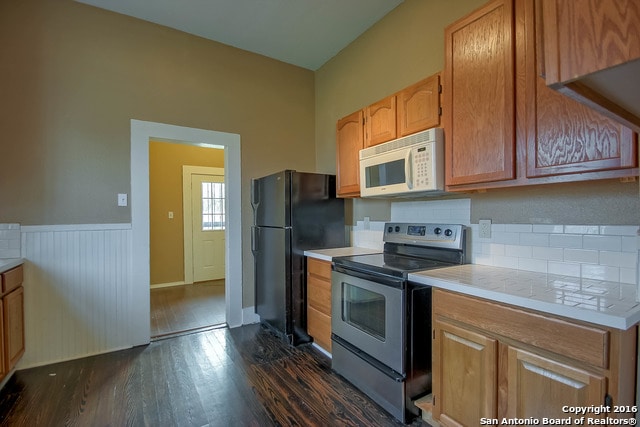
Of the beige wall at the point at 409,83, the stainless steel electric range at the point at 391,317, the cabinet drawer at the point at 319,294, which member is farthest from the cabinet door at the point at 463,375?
the cabinet drawer at the point at 319,294

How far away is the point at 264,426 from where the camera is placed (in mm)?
1660

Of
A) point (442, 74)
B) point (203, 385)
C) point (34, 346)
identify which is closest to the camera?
point (442, 74)

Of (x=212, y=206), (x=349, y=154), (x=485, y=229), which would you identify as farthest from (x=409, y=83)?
(x=212, y=206)

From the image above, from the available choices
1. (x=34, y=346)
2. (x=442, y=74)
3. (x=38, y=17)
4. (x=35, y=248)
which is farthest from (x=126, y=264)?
(x=442, y=74)

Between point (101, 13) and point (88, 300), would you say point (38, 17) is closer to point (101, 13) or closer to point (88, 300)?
point (101, 13)

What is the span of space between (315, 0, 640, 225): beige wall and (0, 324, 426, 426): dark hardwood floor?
1.37m

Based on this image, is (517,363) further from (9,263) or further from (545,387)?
(9,263)

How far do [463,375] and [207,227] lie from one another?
4.64m

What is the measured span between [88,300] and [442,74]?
3.21 metres

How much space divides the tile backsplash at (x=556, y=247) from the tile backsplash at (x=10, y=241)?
125 inches

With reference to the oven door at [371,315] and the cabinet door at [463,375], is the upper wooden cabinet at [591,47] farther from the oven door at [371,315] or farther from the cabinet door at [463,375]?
the oven door at [371,315]

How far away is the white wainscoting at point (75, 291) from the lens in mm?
2334

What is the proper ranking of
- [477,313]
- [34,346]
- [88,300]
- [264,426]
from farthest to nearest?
[88,300] < [34,346] < [264,426] < [477,313]

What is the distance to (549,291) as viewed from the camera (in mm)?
1242
